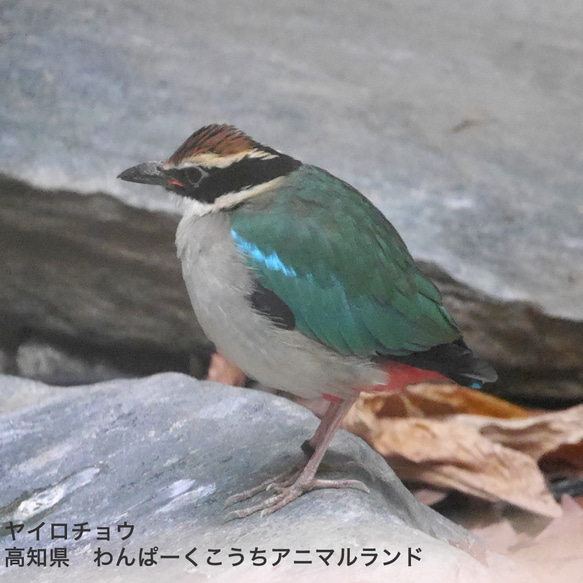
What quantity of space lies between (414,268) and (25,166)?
277 cm

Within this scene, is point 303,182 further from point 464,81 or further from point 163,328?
point 464,81

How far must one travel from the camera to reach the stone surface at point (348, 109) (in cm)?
537

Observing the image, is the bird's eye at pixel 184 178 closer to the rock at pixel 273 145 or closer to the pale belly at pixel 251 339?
the pale belly at pixel 251 339

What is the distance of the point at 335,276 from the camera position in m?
3.34

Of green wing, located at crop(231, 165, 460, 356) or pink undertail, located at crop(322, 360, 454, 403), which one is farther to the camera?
pink undertail, located at crop(322, 360, 454, 403)

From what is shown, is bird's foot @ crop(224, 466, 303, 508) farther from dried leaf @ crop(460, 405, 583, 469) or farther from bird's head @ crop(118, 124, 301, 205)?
dried leaf @ crop(460, 405, 583, 469)

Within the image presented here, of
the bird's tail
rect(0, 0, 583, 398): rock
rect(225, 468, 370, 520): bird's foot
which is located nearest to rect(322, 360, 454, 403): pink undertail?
the bird's tail

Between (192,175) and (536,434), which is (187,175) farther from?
(536,434)

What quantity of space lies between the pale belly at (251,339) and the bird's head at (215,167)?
0.20m

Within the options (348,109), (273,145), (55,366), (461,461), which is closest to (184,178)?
(461,461)

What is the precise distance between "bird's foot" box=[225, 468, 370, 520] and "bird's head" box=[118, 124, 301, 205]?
113 centimetres

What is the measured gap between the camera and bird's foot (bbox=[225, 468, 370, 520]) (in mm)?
3375

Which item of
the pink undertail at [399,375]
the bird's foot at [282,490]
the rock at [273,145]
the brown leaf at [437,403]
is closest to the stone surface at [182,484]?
the bird's foot at [282,490]

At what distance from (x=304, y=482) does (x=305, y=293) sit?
73 centimetres
